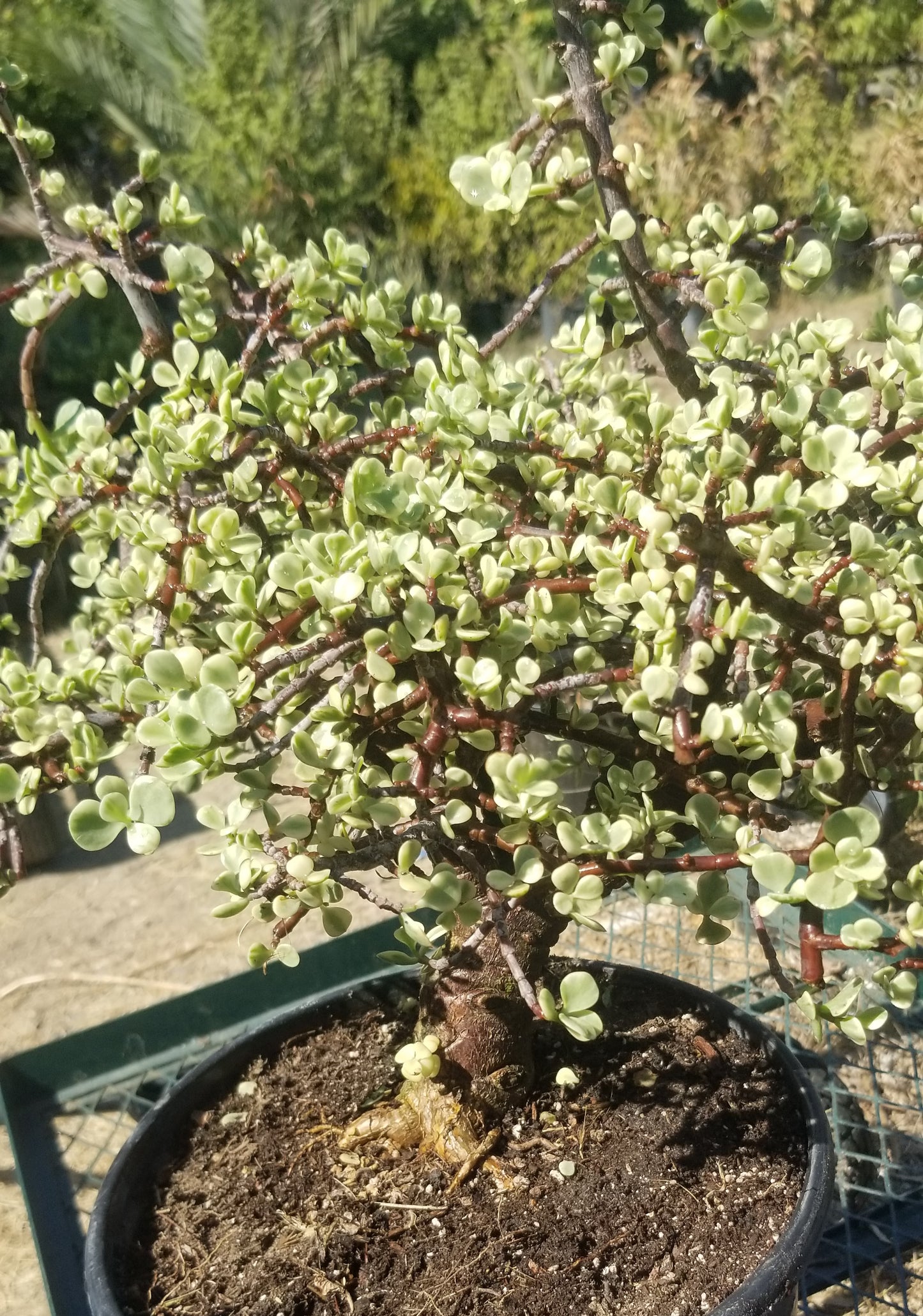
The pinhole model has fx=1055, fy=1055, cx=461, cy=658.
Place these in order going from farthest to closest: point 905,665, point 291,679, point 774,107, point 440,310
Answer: point 774,107 → point 440,310 → point 291,679 → point 905,665

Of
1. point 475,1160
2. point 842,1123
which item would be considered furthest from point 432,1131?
point 842,1123

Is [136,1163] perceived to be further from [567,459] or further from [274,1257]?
[567,459]

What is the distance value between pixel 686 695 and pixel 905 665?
118 millimetres

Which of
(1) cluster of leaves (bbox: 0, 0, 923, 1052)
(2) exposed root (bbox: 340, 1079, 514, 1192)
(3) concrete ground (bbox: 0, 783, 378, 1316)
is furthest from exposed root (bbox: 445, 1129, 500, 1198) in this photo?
(3) concrete ground (bbox: 0, 783, 378, 1316)

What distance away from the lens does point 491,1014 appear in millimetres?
867

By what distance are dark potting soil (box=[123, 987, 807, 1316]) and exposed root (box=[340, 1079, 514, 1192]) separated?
10 mm

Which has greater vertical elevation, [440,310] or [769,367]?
[440,310]

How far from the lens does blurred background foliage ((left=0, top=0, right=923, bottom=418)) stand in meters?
6.13

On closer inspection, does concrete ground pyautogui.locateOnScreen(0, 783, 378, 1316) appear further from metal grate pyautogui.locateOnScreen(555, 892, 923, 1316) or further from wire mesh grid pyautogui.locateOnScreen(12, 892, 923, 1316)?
metal grate pyautogui.locateOnScreen(555, 892, 923, 1316)

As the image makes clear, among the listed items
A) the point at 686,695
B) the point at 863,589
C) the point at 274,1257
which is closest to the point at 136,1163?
the point at 274,1257

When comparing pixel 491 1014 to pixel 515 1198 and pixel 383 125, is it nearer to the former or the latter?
pixel 515 1198

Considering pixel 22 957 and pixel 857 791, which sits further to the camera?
pixel 22 957

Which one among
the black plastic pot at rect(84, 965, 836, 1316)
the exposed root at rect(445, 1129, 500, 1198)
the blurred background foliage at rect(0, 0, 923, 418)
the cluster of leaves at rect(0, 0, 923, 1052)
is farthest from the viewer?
the blurred background foliage at rect(0, 0, 923, 418)

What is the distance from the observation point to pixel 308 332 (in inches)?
33.5
